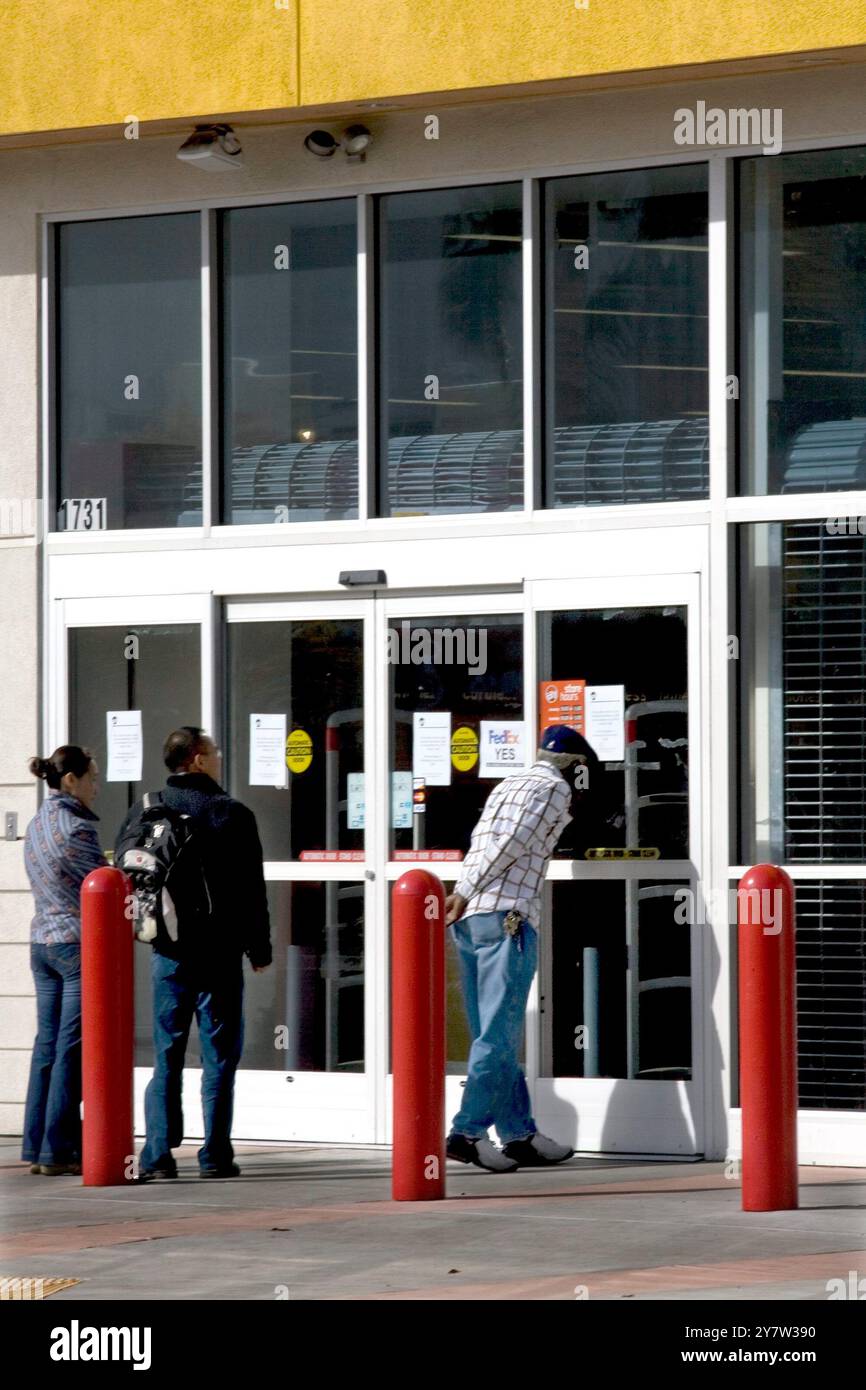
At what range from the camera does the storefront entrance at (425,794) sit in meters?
9.48

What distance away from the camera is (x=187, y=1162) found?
966cm

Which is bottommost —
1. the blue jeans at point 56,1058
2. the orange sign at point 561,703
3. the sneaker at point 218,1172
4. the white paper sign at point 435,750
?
the sneaker at point 218,1172

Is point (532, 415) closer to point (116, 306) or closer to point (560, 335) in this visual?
point (560, 335)

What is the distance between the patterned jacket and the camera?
925cm

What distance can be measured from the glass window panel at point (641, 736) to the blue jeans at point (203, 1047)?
1660 millimetres

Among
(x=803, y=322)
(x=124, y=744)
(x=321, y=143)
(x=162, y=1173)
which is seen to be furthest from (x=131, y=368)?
(x=162, y=1173)

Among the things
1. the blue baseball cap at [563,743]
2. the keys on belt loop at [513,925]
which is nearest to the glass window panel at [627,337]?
the blue baseball cap at [563,743]

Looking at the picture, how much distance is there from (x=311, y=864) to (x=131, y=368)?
2.58 meters

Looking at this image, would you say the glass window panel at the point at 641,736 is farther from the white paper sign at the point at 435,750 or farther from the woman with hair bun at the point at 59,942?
the woman with hair bun at the point at 59,942

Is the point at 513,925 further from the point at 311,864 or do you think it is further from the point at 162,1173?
the point at 162,1173

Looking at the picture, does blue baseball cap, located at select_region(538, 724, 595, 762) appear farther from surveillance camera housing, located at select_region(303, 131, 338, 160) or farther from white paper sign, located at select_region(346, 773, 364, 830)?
surveillance camera housing, located at select_region(303, 131, 338, 160)

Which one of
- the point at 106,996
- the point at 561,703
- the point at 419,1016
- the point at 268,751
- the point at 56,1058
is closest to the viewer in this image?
the point at 419,1016

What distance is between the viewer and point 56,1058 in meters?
9.24

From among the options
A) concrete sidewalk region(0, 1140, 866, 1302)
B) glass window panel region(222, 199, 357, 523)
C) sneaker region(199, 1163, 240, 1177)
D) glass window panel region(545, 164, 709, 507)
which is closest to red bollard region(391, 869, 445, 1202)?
concrete sidewalk region(0, 1140, 866, 1302)
